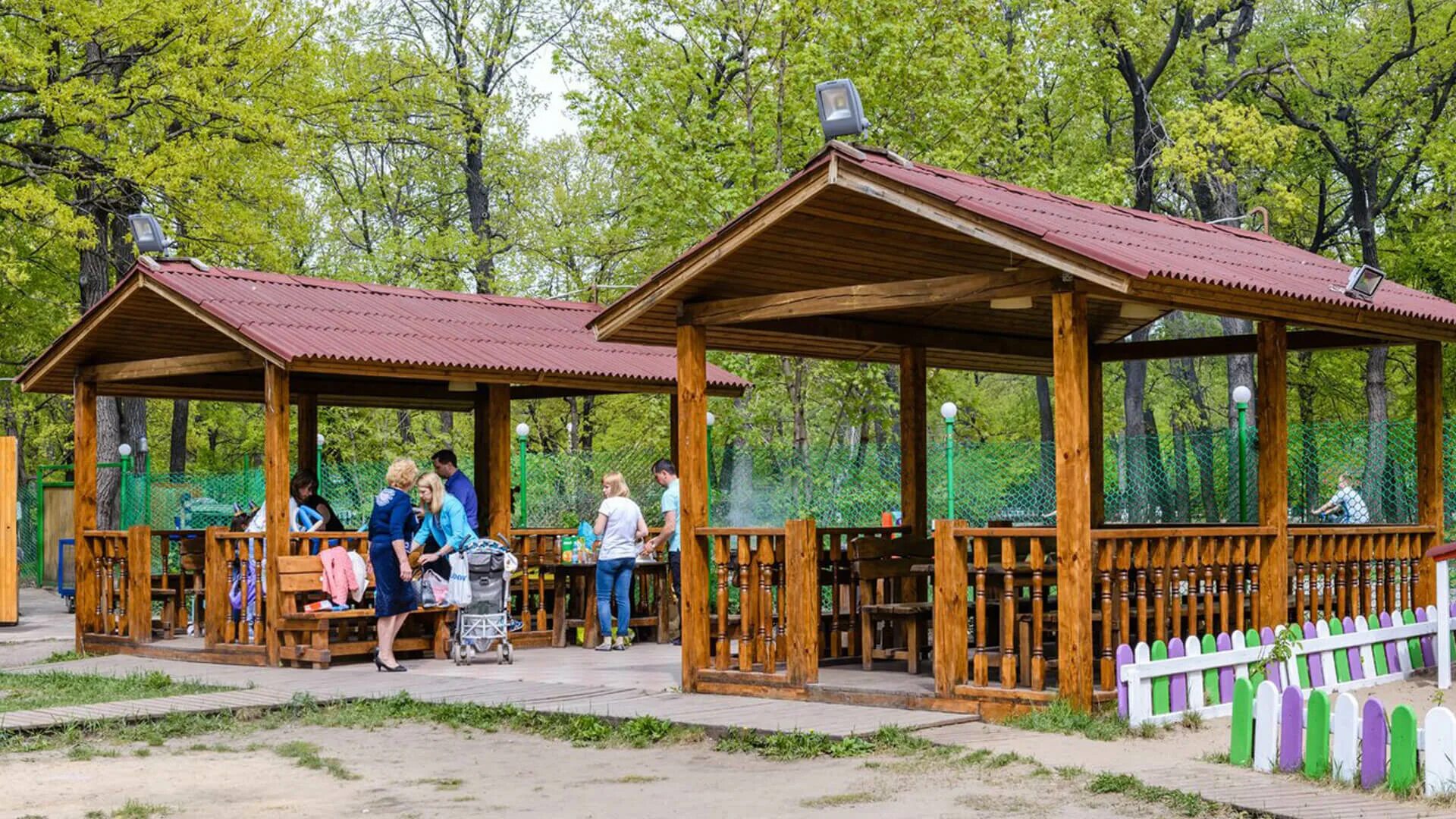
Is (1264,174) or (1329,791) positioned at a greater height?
(1264,174)

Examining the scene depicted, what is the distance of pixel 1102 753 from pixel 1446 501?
984 centimetres

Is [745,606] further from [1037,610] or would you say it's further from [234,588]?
[234,588]

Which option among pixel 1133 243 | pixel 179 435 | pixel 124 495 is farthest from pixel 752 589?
pixel 179 435

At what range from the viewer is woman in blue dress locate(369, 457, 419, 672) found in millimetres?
13812

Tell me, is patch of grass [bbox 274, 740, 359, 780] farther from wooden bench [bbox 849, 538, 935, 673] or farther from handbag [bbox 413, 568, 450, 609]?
handbag [bbox 413, 568, 450, 609]

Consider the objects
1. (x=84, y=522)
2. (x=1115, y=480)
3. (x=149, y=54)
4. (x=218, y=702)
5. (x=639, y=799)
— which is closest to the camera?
(x=639, y=799)

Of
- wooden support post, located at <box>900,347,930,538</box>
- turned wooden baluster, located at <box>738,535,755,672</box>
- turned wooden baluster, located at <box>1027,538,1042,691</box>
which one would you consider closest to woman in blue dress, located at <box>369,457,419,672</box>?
turned wooden baluster, located at <box>738,535,755,672</box>

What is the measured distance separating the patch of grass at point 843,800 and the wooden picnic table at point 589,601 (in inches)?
304

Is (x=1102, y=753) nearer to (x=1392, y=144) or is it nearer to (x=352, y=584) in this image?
(x=352, y=584)

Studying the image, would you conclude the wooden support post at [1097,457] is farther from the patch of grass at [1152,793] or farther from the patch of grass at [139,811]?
the patch of grass at [139,811]

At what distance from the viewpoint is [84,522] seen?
16719mm

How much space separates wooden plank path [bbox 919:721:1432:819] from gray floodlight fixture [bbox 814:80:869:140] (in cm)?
362

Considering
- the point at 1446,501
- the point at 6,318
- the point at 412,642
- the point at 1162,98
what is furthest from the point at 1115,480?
the point at 6,318

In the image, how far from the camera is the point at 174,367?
1567cm
